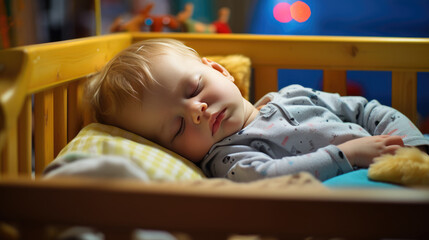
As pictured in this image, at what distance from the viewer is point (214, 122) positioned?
1044 millimetres

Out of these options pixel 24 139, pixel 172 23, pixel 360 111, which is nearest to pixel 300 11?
pixel 172 23

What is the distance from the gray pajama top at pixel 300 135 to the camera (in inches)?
37.1

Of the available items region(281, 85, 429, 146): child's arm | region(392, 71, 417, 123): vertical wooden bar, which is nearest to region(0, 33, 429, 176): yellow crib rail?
region(392, 71, 417, 123): vertical wooden bar

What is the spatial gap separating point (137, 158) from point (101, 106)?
1.05ft

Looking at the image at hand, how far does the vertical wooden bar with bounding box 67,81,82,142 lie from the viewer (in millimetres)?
1164

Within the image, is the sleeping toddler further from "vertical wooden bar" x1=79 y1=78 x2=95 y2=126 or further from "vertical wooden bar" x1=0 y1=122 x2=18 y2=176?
"vertical wooden bar" x1=0 y1=122 x2=18 y2=176

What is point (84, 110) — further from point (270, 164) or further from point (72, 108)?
point (270, 164)

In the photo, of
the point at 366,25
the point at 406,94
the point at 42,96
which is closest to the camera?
the point at 42,96

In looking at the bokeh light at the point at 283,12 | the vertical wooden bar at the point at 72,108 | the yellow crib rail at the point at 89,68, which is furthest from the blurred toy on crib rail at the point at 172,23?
the vertical wooden bar at the point at 72,108

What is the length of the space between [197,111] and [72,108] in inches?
14.6

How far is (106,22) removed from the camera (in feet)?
8.21

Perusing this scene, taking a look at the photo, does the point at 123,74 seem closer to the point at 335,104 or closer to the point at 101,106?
the point at 101,106

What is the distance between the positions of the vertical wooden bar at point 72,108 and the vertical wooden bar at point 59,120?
7 centimetres

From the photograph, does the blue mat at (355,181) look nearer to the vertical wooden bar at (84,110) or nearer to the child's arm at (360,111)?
the child's arm at (360,111)
